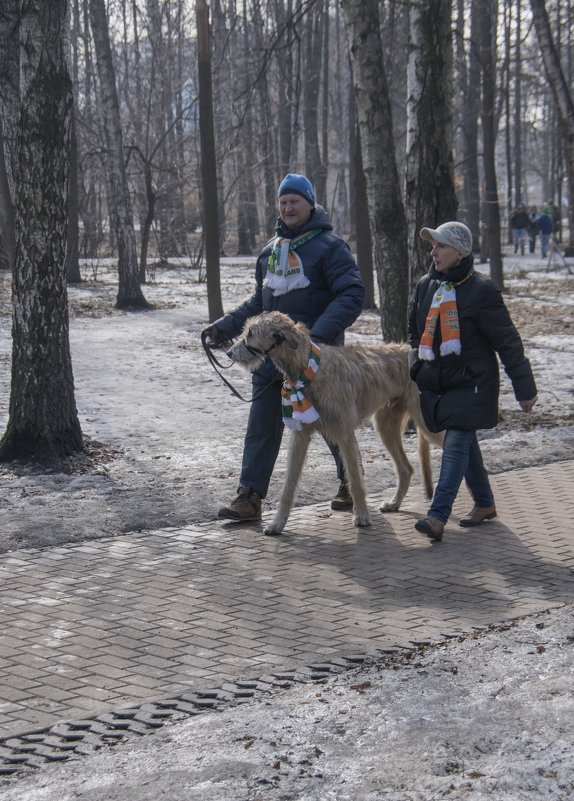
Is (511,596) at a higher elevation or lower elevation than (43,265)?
lower

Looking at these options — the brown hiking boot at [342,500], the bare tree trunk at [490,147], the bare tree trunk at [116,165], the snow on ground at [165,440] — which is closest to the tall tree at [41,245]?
the snow on ground at [165,440]

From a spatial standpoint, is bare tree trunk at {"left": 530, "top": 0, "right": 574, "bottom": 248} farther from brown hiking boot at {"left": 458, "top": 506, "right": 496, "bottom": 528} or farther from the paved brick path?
brown hiking boot at {"left": 458, "top": 506, "right": 496, "bottom": 528}

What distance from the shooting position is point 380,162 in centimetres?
1004

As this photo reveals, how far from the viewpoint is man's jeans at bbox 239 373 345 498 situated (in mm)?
6531

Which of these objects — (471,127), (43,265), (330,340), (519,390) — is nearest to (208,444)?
(43,265)

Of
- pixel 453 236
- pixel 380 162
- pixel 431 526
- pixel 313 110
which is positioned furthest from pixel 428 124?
pixel 313 110

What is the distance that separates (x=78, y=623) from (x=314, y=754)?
1795 millimetres

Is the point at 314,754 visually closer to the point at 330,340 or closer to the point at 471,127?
the point at 330,340

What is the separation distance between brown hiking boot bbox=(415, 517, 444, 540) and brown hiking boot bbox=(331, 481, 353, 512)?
1.00 meters

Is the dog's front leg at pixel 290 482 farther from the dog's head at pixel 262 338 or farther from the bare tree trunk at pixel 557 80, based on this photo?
the bare tree trunk at pixel 557 80

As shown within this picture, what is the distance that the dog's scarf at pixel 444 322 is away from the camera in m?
5.79

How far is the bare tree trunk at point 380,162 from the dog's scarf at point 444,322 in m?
4.05

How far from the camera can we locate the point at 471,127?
36.0 metres

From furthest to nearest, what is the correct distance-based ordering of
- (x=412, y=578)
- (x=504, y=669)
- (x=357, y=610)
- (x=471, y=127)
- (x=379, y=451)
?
(x=471, y=127)
(x=379, y=451)
(x=412, y=578)
(x=357, y=610)
(x=504, y=669)
